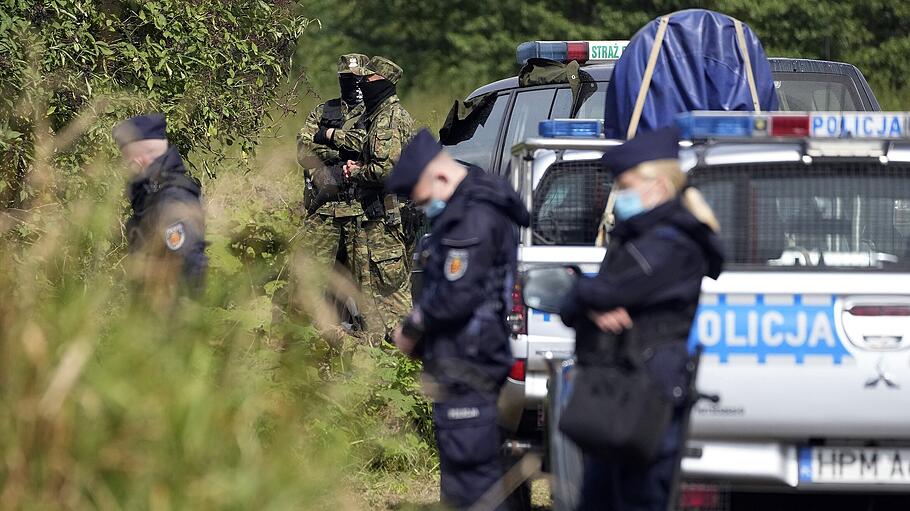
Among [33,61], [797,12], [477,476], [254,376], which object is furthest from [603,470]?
[797,12]

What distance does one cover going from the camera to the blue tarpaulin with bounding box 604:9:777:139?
7039mm

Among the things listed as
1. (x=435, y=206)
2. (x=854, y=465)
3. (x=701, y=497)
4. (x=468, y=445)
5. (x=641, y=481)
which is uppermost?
(x=435, y=206)

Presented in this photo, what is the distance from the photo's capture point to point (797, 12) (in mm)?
26422

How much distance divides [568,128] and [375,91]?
3.79 m

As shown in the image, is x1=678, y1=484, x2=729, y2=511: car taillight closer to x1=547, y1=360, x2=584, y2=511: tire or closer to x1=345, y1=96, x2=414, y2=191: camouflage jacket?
x1=547, y1=360, x2=584, y2=511: tire

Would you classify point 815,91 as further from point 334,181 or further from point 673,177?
point 673,177

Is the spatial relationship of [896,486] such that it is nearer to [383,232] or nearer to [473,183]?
[473,183]

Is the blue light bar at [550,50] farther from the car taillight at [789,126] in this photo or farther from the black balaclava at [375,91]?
the car taillight at [789,126]

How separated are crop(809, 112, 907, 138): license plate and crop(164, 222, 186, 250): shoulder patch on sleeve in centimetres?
230

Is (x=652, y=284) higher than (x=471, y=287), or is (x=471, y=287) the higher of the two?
(x=652, y=284)

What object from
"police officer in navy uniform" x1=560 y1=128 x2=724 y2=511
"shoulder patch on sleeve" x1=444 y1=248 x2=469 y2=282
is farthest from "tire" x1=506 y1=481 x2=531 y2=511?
"police officer in navy uniform" x1=560 y1=128 x2=724 y2=511

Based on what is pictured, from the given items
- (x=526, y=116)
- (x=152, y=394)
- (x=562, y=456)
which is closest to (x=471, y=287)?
(x=562, y=456)

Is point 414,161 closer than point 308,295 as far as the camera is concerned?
No

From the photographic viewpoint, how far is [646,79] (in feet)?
22.6
